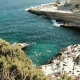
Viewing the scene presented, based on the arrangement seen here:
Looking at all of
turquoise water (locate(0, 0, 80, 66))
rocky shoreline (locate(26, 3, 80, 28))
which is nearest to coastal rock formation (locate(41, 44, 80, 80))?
turquoise water (locate(0, 0, 80, 66))

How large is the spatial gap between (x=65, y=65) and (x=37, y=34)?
31.7m

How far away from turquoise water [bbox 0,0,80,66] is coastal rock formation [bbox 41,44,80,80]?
4.14 meters

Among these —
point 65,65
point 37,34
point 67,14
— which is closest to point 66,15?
point 67,14

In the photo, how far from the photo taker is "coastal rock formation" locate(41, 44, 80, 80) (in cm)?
4869

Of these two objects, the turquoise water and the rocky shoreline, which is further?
the rocky shoreline

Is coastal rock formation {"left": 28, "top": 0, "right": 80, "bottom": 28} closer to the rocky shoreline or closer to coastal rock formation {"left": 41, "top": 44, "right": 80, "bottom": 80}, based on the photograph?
the rocky shoreline

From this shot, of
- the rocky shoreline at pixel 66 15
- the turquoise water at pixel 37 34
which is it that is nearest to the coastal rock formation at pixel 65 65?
the turquoise water at pixel 37 34

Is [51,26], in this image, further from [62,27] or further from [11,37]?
[11,37]

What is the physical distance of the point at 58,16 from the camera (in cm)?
10594

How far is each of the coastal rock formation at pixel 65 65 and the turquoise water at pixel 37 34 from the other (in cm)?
414

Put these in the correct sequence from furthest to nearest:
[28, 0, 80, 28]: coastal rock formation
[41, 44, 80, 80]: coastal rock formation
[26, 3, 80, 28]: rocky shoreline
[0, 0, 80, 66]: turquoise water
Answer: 1. [28, 0, 80, 28]: coastal rock formation
2. [26, 3, 80, 28]: rocky shoreline
3. [0, 0, 80, 66]: turquoise water
4. [41, 44, 80, 80]: coastal rock formation

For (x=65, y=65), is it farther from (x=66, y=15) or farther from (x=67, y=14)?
(x=66, y=15)

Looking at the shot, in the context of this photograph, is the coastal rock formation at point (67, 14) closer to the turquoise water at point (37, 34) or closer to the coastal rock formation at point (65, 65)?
the turquoise water at point (37, 34)

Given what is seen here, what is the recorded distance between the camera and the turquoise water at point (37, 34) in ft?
213
